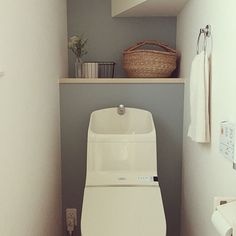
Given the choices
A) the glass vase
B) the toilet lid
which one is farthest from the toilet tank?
the glass vase

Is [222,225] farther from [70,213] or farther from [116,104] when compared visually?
[70,213]

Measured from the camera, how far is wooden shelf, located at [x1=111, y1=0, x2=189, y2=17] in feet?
6.33

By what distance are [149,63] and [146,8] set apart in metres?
0.37

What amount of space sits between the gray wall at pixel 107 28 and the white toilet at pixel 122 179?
556 mm

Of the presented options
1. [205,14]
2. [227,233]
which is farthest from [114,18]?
[227,233]

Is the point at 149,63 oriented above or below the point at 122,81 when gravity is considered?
above

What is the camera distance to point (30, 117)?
1435 millimetres

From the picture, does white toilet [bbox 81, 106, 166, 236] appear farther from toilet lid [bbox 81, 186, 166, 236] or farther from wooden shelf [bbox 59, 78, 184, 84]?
wooden shelf [bbox 59, 78, 184, 84]

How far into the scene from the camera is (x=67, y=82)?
6.94 feet

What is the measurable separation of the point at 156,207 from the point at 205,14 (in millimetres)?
1029

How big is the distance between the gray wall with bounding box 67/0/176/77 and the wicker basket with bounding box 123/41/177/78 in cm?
22

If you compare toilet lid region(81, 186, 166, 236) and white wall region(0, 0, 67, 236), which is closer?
white wall region(0, 0, 67, 236)

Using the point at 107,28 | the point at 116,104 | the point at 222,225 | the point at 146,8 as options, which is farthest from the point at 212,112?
the point at 107,28

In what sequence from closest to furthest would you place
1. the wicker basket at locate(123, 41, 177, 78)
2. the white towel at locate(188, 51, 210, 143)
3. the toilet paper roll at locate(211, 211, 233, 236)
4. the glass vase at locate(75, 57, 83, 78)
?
1. the toilet paper roll at locate(211, 211, 233, 236)
2. the white towel at locate(188, 51, 210, 143)
3. the wicker basket at locate(123, 41, 177, 78)
4. the glass vase at locate(75, 57, 83, 78)
